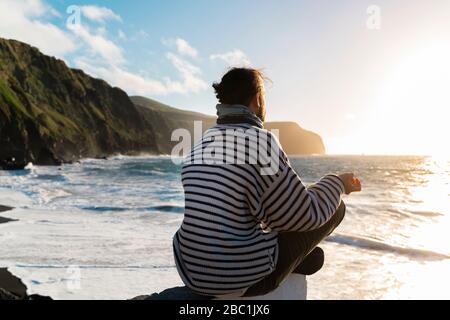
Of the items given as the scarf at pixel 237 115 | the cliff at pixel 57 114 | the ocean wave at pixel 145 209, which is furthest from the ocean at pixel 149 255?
the cliff at pixel 57 114

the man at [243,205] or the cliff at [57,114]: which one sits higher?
the cliff at [57,114]

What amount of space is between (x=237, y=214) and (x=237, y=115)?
57cm

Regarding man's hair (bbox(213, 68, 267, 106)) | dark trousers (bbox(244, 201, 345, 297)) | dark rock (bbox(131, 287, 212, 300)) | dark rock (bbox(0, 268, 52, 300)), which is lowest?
dark rock (bbox(0, 268, 52, 300))

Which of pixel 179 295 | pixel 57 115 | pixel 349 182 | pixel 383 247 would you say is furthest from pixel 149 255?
pixel 57 115

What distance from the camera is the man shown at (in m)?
2.28

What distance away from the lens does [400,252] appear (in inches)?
391

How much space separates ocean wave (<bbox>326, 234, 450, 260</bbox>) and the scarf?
8214 mm

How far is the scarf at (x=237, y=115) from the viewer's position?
251 cm

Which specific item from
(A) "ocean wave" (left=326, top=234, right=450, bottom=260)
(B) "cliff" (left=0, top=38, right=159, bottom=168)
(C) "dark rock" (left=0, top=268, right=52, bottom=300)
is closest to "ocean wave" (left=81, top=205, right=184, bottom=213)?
(A) "ocean wave" (left=326, top=234, right=450, bottom=260)

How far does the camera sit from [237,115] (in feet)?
8.25

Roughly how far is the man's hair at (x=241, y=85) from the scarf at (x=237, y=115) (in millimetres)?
54

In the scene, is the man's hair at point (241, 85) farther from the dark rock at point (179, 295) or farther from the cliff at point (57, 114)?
the cliff at point (57, 114)

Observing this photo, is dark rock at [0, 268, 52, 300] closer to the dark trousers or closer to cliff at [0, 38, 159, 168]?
the dark trousers
